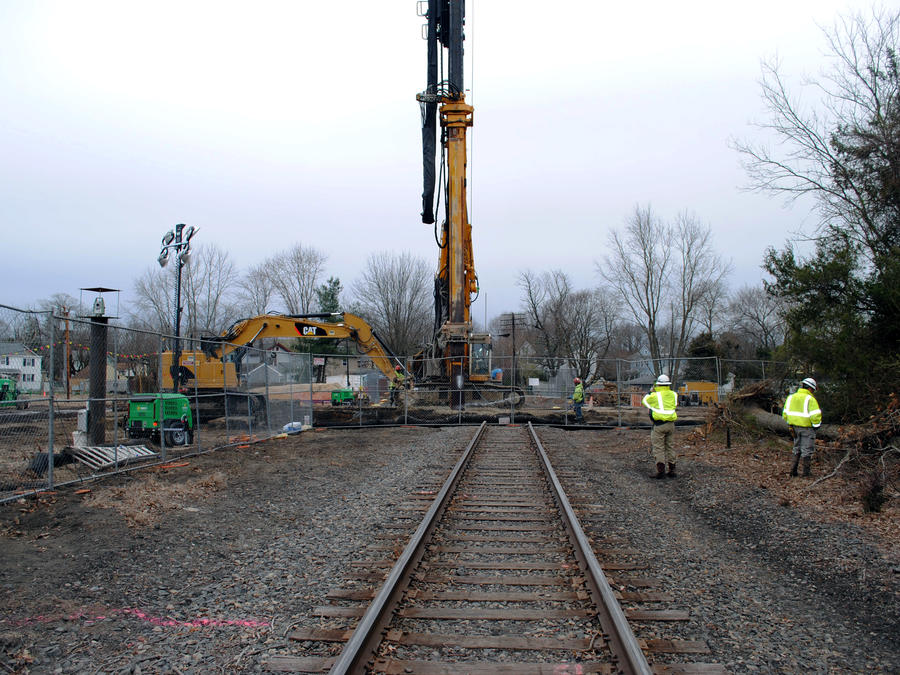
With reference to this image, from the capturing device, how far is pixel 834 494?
9.02 meters

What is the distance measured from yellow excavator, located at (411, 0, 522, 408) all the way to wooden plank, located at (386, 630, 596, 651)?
18408mm

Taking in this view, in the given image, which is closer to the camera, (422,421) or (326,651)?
(326,651)

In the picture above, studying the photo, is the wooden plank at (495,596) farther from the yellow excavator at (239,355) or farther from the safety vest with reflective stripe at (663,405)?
the yellow excavator at (239,355)

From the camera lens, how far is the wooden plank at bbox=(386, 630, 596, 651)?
4121mm

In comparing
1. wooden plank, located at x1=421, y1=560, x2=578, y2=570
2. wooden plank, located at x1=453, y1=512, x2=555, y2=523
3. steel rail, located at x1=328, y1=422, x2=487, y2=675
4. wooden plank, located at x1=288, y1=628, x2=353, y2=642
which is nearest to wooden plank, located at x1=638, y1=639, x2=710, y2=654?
wooden plank, located at x1=421, y1=560, x2=578, y2=570

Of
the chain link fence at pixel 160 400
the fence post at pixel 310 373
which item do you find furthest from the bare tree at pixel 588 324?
the fence post at pixel 310 373

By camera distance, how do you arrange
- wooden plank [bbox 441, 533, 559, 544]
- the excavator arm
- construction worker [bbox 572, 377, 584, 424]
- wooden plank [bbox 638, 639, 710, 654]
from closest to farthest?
wooden plank [bbox 638, 639, 710, 654]
wooden plank [bbox 441, 533, 559, 544]
the excavator arm
construction worker [bbox 572, 377, 584, 424]

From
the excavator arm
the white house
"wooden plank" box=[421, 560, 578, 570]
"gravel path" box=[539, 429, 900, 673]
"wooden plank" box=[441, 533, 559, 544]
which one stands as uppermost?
the excavator arm

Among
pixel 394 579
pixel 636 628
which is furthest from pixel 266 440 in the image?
pixel 636 628

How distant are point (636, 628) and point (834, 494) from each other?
6.25 meters

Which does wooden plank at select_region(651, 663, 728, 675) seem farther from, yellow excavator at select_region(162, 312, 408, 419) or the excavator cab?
the excavator cab

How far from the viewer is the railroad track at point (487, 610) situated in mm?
3881

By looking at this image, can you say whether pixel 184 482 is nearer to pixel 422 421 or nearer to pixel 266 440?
pixel 266 440

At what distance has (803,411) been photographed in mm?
9828
